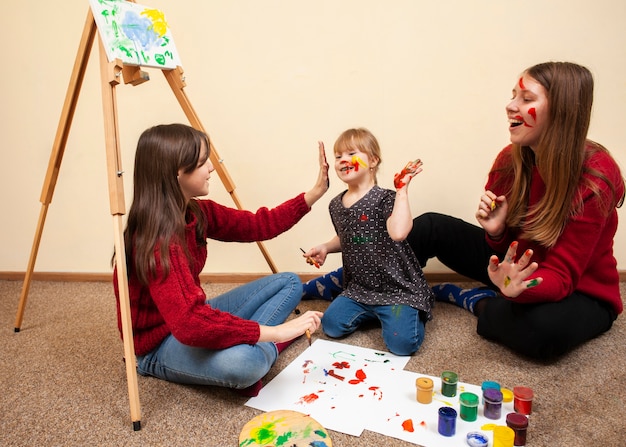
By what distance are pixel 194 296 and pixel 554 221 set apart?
3.18 feet

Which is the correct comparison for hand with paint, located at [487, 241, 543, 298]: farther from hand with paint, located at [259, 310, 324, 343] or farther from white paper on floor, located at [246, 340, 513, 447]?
hand with paint, located at [259, 310, 324, 343]

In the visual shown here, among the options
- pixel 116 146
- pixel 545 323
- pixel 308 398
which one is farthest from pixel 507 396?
pixel 116 146

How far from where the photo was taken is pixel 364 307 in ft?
5.28

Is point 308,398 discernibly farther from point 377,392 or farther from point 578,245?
point 578,245

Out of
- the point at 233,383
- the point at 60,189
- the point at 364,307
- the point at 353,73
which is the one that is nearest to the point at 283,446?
the point at 233,383

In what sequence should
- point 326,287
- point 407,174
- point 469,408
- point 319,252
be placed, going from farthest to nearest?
point 326,287
point 319,252
point 407,174
point 469,408

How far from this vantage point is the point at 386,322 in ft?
4.98

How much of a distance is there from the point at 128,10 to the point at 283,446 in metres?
1.23

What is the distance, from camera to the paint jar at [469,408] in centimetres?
110

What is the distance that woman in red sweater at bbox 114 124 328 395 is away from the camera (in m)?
1.17

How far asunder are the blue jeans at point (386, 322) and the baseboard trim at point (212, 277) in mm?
517

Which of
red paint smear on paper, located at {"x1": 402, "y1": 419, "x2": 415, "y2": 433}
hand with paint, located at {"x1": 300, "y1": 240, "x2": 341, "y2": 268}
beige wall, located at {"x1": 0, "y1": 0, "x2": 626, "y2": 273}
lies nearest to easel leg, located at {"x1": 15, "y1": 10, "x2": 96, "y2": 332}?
beige wall, located at {"x1": 0, "y1": 0, "x2": 626, "y2": 273}

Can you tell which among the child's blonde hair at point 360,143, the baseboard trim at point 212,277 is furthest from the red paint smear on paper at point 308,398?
the baseboard trim at point 212,277

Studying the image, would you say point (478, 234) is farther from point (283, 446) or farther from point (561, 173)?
point (283, 446)
